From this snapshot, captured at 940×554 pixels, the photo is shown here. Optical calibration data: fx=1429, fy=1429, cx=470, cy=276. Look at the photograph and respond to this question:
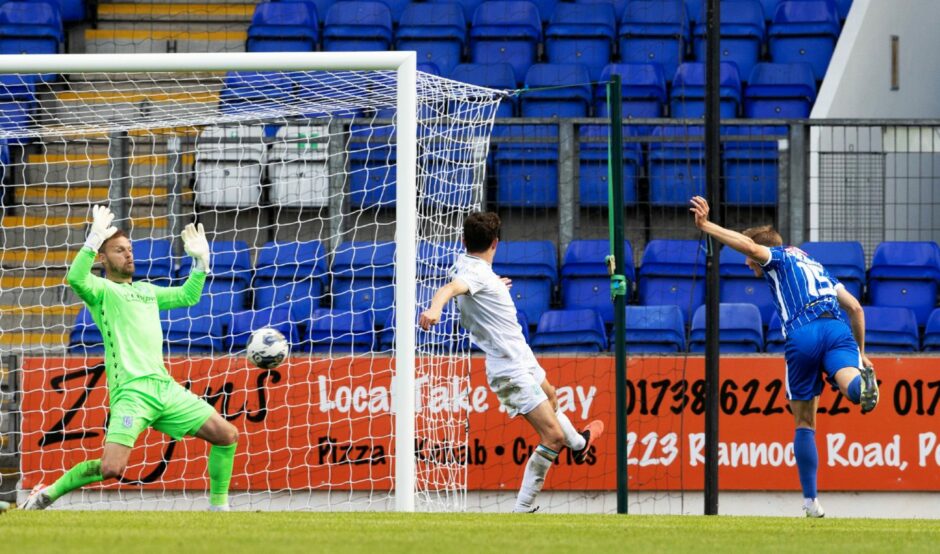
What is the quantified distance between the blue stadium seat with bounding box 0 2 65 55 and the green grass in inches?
295

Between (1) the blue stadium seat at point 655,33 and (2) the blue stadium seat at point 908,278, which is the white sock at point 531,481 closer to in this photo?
(2) the blue stadium seat at point 908,278

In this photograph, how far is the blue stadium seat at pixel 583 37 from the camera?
44.4 ft

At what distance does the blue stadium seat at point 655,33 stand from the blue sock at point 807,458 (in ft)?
18.6

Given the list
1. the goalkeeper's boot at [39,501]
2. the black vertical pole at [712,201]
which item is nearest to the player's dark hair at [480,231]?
the black vertical pole at [712,201]

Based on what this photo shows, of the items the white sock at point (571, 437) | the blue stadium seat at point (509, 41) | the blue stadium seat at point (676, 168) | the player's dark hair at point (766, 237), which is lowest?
the white sock at point (571, 437)

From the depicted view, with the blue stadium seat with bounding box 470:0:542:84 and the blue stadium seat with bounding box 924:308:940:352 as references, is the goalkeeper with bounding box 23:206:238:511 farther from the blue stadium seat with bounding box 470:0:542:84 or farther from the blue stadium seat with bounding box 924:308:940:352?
the blue stadium seat with bounding box 470:0:542:84

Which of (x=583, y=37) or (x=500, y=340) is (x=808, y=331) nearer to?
(x=500, y=340)

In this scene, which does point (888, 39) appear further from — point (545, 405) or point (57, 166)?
point (57, 166)

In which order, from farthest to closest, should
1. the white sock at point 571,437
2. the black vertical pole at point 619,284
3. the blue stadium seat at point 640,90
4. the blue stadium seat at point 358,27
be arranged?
the blue stadium seat at point 358,27 → the blue stadium seat at point 640,90 → the black vertical pole at point 619,284 → the white sock at point 571,437

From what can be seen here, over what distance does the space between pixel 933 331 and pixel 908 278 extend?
685 millimetres

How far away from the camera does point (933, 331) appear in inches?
426

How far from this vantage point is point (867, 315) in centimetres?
1083

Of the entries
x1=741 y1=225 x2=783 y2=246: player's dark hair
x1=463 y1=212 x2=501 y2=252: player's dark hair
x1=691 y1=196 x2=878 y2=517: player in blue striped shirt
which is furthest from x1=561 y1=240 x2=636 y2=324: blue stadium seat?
x1=463 y1=212 x2=501 y2=252: player's dark hair

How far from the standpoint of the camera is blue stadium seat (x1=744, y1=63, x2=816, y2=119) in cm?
1289
